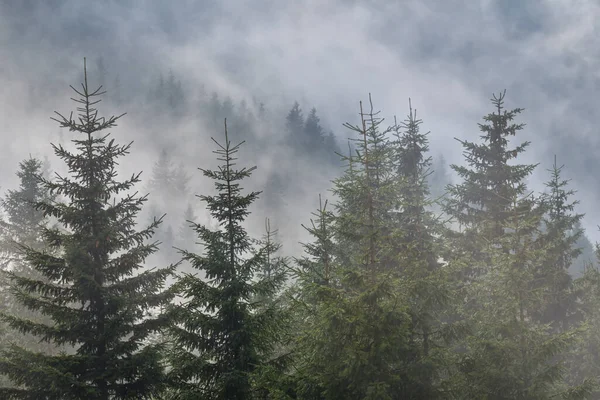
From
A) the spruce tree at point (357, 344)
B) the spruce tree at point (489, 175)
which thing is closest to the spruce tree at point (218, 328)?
the spruce tree at point (357, 344)

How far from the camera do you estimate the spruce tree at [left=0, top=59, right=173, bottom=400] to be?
1095cm

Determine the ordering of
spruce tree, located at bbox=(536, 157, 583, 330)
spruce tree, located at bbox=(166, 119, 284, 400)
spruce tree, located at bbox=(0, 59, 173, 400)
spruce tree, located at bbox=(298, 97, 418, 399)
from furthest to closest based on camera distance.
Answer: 1. spruce tree, located at bbox=(536, 157, 583, 330)
2. spruce tree, located at bbox=(166, 119, 284, 400)
3. spruce tree, located at bbox=(0, 59, 173, 400)
4. spruce tree, located at bbox=(298, 97, 418, 399)

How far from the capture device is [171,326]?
39.0ft

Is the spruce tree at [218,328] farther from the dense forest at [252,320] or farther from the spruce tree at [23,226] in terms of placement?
the spruce tree at [23,226]

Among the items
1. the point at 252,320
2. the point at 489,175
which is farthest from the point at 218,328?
the point at 489,175

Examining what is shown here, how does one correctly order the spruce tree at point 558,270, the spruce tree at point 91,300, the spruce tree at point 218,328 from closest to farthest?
the spruce tree at point 91,300
the spruce tree at point 218,328
the spruce tree at point 558,270

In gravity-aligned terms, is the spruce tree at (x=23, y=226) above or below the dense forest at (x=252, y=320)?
above

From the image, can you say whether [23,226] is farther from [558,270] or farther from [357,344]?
[558,270]

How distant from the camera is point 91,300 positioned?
486 inches

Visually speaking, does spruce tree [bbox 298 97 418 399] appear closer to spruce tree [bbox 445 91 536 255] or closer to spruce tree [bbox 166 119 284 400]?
spruce tree [bbox 166 119 284 400]

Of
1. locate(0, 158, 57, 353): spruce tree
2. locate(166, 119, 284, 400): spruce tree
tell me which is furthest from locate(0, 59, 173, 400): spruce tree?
locate(0, 158, 57, 353): spruce tree

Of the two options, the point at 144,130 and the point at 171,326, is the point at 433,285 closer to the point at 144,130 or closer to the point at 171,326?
the point at 171,326

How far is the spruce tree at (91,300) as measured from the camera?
1095 cm

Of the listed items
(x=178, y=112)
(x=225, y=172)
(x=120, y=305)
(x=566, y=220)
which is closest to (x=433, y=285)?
(x=225, y=172)
